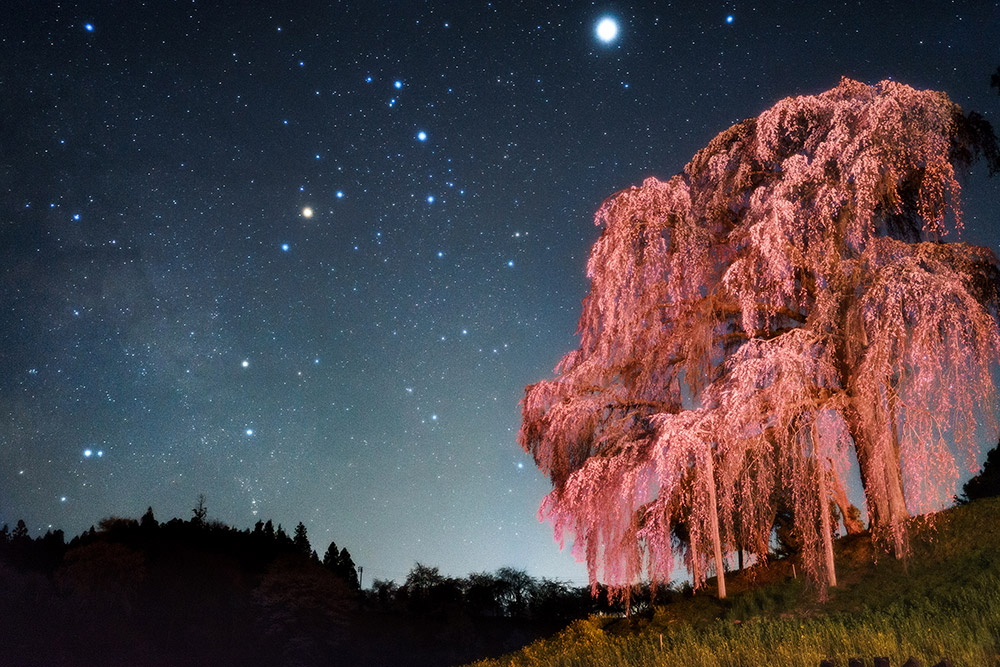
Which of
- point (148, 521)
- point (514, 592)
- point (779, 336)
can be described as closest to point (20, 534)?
point (148, 521)

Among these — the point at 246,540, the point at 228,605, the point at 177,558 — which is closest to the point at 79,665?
the point at 228,605

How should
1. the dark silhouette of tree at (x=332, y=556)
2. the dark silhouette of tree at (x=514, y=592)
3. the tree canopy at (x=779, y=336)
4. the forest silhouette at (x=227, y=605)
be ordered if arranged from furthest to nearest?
the dark silhouette of tree at (x=332, y=556) → the dark silhouette of tree at (x=514, y=592) → the forest silhouette at (x=227, y=605) → the tree canopy at (x=779, y=336)

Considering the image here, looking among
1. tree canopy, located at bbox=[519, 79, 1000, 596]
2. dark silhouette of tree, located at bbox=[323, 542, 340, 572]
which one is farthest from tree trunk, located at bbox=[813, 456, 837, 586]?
dark silhouette of tree, located at bbox=[323, 542, 340, 572]

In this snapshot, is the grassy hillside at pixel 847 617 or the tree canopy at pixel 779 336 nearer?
the grassy hillside at pixel 847 617

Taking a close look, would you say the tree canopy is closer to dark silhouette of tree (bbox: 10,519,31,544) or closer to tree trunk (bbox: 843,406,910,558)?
tree trunk (bbox: 843,406,910,558)

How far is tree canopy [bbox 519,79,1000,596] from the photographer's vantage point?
410 inches

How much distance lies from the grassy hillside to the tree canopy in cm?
68

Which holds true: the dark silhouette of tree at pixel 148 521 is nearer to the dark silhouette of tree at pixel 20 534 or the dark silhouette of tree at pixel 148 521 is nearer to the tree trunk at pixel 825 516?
the dark silhouette of tree at pixel 20 534

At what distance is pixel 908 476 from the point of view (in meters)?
9.67

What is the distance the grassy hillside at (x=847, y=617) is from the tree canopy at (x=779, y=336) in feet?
2.24

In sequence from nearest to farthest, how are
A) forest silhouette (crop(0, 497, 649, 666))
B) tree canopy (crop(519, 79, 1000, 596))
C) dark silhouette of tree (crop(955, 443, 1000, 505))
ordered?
tree canopy (crop(519, 79, 1000, 596))
dark silhouette of tree (crop(955, 443, 1000, 505))
forest silhouette (crop(0, 497, 649, 666))

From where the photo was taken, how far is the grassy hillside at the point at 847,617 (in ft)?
24.3

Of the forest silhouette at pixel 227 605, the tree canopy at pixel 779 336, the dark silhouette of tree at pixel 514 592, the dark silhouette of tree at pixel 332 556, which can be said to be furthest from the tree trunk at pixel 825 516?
the dark silhouette of tree at pixel 332 556

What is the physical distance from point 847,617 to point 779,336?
4351 millimetres
